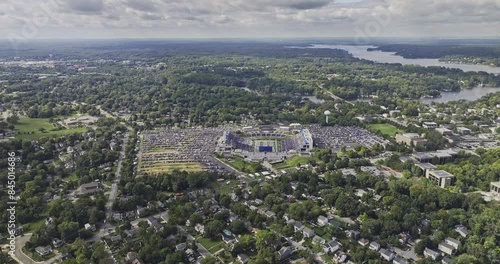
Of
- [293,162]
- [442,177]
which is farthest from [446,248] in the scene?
[293,162]

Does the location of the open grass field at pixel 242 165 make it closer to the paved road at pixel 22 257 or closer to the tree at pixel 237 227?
the tree at pixel 237 227

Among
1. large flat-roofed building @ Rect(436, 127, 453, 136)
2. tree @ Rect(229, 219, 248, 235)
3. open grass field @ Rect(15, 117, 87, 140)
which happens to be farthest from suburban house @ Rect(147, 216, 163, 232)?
large flat-roofed building @ Rect(436, 127, 453, 136)

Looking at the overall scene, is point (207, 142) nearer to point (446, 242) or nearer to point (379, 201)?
point (379, 201)

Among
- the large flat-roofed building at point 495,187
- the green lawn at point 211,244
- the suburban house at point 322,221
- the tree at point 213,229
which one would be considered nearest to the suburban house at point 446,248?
the suburban house at point 322,221

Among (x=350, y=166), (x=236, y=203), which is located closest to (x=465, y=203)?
(x=350, y=166)

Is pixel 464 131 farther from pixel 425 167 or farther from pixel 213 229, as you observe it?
pixel 213 229

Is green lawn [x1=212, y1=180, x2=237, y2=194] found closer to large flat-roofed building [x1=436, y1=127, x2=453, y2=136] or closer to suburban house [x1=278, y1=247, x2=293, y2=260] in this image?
suburban house [x1=278, y1=247, x2=293, y2=260]
